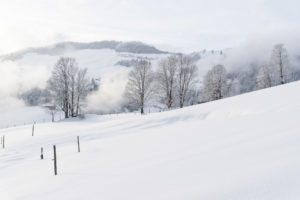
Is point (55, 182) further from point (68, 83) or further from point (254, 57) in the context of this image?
point (254, 57)

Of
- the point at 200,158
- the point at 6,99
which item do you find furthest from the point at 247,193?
the point at 6,99

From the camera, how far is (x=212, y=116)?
70.9ft

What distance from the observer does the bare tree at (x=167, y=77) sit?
41.7m

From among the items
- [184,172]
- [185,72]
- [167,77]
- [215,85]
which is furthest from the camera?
[215,85]

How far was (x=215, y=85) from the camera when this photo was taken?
164 ft

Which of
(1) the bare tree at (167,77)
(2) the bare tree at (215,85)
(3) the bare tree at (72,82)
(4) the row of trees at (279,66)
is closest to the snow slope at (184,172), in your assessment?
(1) the bare tree at (167,77)

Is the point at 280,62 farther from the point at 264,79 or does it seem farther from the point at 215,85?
the point at 215,85

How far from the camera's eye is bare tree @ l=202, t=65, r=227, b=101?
4952cm

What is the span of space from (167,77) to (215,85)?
12.8 metres

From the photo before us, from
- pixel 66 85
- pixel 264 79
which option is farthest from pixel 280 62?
pixel 66 85

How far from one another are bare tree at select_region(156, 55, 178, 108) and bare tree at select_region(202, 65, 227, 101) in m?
10.8

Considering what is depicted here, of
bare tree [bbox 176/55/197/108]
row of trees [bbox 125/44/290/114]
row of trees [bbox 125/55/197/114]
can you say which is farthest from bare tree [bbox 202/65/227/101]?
bare tree [bbox 176/55/197/108]

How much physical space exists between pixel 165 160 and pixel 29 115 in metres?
85.9

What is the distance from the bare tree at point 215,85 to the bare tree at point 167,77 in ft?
35.4
